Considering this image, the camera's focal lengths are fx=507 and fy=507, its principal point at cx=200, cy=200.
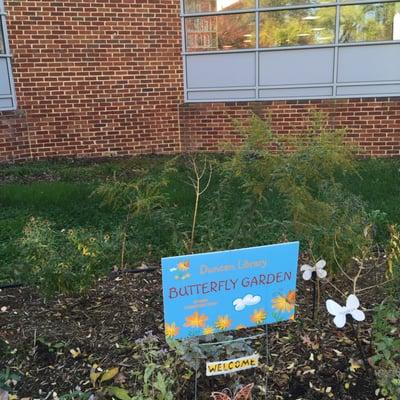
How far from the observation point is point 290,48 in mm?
7695

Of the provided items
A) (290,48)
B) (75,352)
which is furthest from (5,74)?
(75,352)

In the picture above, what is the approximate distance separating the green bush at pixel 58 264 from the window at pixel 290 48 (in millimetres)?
5542

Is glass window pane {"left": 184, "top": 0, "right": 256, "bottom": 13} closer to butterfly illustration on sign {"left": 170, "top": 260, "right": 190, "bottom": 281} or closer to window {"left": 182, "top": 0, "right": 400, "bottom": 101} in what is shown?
window {"left": 182, "top": 0, "right": 400, "bottom": 101}

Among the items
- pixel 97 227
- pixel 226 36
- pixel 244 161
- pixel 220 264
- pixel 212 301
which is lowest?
pixel 97 227

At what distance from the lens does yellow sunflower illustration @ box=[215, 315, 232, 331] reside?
218 cm

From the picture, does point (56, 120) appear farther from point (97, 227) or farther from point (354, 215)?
point (354, 215)

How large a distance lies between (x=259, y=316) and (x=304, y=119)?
236 inches

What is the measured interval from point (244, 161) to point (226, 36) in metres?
5.58

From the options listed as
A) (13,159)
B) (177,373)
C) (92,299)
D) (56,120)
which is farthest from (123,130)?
(177,373)

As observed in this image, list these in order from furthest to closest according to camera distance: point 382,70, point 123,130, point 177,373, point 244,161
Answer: point 123,130
point 382,70
point 244,161
point 177,373

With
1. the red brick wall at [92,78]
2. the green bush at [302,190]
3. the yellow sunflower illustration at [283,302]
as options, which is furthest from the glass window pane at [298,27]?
the yellow sunflower illustration at [283,302]


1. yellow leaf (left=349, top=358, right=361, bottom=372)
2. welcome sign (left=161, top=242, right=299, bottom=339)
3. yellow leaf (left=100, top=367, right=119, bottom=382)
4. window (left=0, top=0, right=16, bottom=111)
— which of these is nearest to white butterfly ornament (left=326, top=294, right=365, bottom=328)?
welcome sign (left=161, top=242, right=299, bottom=339)

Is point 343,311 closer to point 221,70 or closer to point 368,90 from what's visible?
point 368,90

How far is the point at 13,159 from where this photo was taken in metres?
7.70
